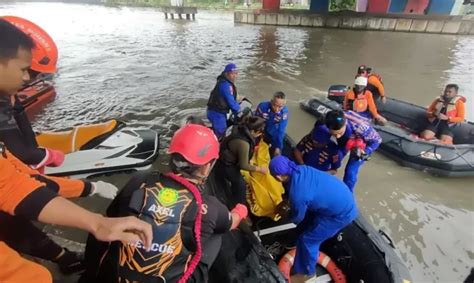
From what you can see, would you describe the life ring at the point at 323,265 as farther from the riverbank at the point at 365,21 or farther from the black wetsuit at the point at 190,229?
the riverbank at the point at 365,21

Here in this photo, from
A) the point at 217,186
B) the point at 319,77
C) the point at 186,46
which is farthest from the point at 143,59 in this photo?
the point at 217,186

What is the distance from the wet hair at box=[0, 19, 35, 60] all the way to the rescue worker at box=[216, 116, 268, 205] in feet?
7.57

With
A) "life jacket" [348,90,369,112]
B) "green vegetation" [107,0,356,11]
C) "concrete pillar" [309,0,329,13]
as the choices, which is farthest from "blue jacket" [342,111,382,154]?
"green vegetation" [107,0,356,11]

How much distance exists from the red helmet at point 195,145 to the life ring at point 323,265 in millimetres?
1872

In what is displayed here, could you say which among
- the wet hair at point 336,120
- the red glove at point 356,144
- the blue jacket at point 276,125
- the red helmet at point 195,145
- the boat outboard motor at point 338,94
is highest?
the red helmet at point 195,145

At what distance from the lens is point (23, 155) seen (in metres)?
2.27

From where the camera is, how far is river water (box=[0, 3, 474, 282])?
432 cm

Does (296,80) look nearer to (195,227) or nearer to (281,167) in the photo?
(281,167)

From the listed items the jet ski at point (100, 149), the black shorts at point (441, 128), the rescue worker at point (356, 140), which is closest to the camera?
the rescue worker at point (356, 140)

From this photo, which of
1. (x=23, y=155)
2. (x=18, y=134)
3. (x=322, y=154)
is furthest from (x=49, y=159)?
(x=322, y=154)

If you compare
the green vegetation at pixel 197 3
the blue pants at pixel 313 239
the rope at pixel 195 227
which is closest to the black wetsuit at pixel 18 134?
the rope at pixel 195 227

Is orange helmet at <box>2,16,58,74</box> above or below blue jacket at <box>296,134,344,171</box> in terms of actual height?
Result: above

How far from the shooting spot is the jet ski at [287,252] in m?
2.09

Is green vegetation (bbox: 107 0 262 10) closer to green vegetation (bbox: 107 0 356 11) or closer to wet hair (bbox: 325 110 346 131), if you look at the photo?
green vegetation (bbox: 107 0 356 11)
